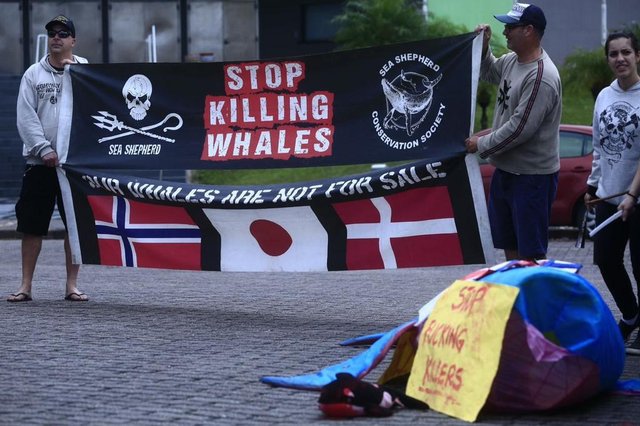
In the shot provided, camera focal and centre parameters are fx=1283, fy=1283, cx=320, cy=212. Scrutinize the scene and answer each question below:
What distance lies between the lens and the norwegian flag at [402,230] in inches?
336

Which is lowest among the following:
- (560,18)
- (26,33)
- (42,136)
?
(42,136)

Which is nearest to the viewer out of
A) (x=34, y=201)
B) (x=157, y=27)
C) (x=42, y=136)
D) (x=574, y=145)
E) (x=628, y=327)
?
(x=628, y=327)

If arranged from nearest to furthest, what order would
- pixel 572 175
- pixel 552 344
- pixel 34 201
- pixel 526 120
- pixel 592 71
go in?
pixel 552 344 → pixel 526 120 → pixel 34 201 → pixel 572 175 → pixel 592 71

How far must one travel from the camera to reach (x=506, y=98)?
7.89 meters

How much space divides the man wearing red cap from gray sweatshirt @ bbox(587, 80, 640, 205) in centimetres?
421

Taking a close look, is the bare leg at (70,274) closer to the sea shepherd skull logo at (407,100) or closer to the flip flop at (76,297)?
the flip flop at (76,297)

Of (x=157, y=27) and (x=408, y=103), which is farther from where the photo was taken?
(x=157, y=27)

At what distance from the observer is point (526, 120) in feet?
25.0

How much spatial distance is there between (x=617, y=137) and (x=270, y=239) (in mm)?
2652

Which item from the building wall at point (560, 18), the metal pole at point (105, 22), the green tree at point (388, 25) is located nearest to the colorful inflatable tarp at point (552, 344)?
the green tree at point (388, 25)

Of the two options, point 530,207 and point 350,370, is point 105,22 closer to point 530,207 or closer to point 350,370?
point 530,207

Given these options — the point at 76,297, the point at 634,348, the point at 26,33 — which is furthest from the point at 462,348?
the point at 26,33

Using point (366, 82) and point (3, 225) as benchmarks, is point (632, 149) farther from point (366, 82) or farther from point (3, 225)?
point (3, 225)

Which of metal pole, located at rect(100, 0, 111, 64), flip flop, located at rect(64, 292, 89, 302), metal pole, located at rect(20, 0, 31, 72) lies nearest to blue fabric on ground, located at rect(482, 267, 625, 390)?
flip flop, located at rect(64, 292, 89, 302)
